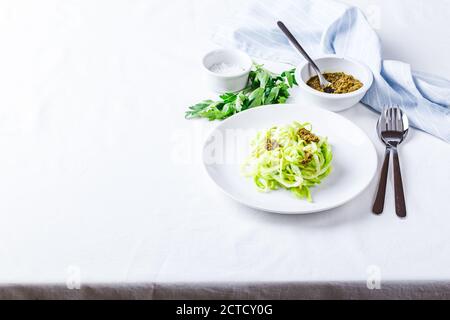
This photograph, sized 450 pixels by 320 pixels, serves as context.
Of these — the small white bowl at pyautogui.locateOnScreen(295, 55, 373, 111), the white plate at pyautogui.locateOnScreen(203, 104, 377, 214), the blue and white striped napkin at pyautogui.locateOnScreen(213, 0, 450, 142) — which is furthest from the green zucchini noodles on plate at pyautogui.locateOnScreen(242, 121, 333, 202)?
the blue and white striped napkin at pyautogui.locateOnScreen(213, 0, 450, 142)

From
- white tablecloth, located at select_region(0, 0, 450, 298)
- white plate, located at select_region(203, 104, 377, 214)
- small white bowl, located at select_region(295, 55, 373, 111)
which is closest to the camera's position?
white tablecloth, located at select_region(0, 0, 450, 298)

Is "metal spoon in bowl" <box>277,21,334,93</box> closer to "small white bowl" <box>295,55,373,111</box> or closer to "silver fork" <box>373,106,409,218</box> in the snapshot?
"small white bowl" <box>295,55,373,111</box>

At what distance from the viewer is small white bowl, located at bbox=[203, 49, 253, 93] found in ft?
3.96

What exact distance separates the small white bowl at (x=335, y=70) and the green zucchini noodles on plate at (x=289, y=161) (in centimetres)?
16

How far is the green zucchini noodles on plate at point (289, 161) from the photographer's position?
0.95m

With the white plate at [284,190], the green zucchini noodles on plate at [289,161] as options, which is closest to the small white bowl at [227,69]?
the white plate at [284,190]

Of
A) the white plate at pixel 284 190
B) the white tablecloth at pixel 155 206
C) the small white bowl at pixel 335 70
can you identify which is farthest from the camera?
the small white bowl at pixel 335 70

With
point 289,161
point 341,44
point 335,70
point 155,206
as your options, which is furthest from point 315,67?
point 155,206

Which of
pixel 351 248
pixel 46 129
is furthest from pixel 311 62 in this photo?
pixel 46 129

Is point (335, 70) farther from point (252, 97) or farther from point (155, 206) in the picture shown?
point (155, 206)

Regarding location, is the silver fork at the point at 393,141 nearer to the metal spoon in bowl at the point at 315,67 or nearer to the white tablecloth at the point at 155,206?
the white tablecloth at the point at 155,206

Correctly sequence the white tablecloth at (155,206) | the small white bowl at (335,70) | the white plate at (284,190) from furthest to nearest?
the small white bowl at (335,70) → the white plate at (284,190) → the white tablecloth at (155,206)

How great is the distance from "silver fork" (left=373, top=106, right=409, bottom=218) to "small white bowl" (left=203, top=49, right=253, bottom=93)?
1.11 feet

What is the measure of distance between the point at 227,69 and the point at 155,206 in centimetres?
45
